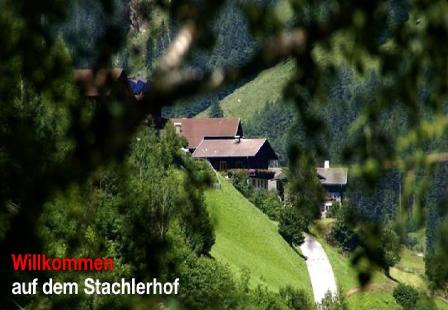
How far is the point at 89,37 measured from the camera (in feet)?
14.9

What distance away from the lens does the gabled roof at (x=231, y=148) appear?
100m

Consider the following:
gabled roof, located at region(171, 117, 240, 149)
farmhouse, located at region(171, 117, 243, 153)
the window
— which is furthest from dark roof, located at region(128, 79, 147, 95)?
gabled roof, located at region(171, 117, 240, 149)

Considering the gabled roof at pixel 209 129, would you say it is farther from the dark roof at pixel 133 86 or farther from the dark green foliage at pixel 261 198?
the dark roof at pixel 133 86

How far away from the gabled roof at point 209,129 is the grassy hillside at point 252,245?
123 feet

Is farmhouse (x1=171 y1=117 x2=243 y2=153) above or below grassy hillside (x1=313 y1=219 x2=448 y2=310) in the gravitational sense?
above

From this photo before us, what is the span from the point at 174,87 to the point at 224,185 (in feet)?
229

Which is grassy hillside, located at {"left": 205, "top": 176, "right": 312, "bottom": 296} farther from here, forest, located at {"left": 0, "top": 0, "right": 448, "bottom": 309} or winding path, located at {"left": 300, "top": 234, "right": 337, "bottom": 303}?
forest, located at {"left": 0, "top": 0, "right": 448, "bottom": 309}

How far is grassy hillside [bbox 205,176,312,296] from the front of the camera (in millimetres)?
55875

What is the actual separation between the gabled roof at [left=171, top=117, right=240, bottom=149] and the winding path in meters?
37.4

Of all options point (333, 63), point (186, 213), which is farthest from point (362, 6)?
point (186, 213)

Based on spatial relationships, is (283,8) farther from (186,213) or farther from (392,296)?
(392,296)

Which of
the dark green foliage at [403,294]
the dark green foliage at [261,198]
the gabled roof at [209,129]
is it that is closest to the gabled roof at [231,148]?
the gabled roof at [209,129]

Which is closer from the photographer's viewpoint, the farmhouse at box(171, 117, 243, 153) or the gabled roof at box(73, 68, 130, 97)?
the gabled roof at box(73, 68, 130, 97)

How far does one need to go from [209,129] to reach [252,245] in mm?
51300
